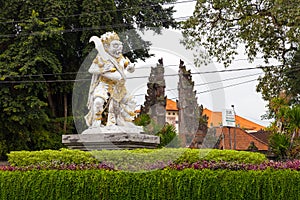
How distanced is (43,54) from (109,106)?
753cm

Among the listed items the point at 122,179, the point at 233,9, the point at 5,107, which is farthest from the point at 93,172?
the point at 233,9

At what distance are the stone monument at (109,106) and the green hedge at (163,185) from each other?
1.13 metres

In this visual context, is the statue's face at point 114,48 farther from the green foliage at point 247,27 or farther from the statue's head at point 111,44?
the green foliage at point 247,27

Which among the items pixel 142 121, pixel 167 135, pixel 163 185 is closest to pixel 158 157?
pixel 163 185

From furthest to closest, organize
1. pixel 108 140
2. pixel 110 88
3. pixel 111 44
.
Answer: pixel 111 44, pixel 110 88, pixel 108 140

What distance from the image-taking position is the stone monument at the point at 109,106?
7469 mm

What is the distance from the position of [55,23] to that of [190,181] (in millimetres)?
10231

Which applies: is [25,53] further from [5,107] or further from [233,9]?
[233,9]

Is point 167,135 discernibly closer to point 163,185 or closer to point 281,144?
point 281,144

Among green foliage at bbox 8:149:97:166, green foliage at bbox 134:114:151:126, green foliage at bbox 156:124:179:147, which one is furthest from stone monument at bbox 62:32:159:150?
green foliage at bbox 134:114:151:126

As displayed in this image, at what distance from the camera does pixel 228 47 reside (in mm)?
16828

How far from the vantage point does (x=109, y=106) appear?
779 centimetres

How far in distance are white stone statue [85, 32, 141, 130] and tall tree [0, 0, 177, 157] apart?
6.66m

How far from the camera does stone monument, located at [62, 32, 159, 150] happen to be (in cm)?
747
